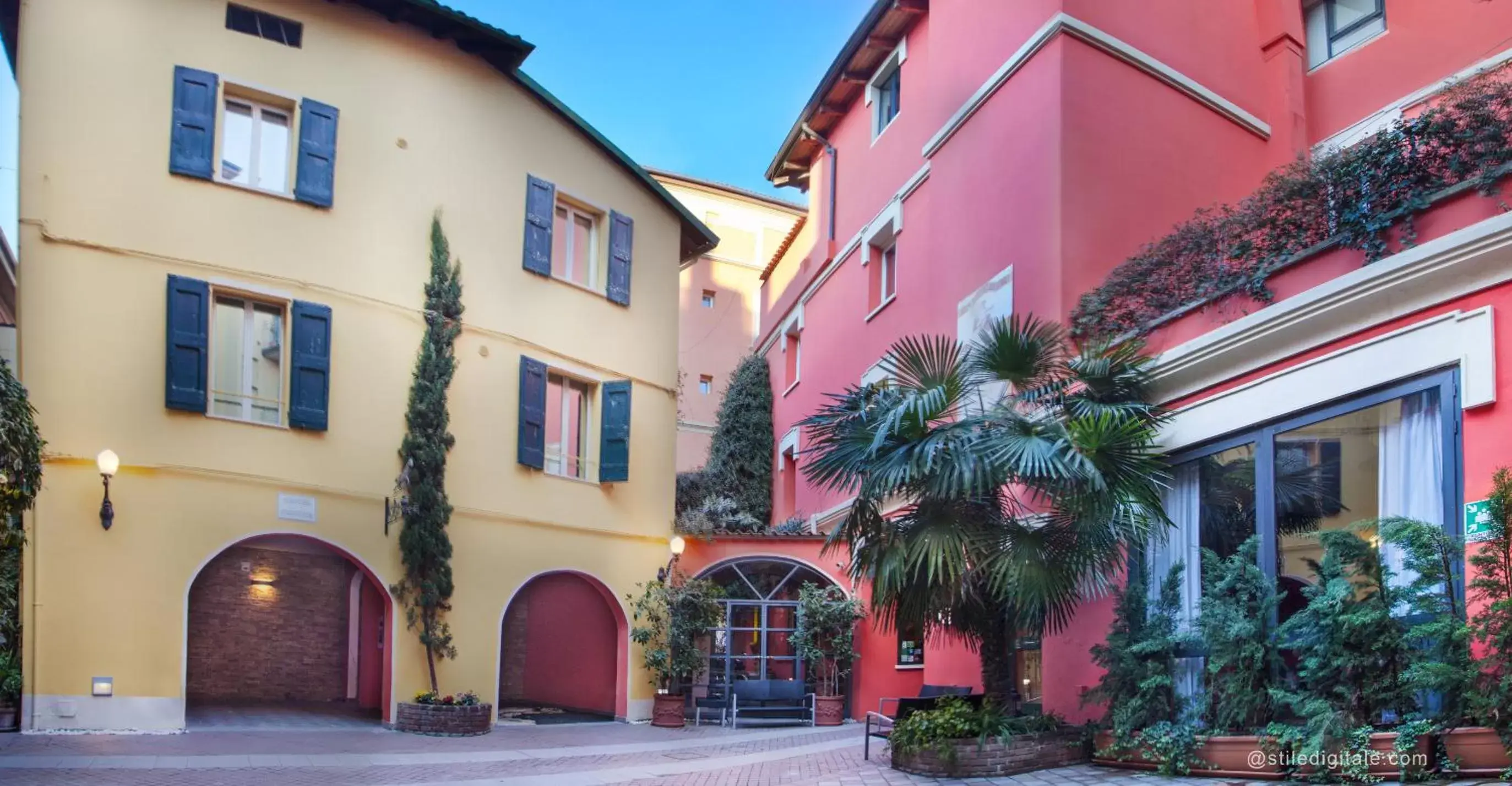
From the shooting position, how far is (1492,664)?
7227 mm

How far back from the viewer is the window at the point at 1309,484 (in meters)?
8.38

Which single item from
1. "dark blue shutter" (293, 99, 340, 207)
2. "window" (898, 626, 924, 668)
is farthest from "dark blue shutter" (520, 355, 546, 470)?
"window" (898, 626, 924, 668)

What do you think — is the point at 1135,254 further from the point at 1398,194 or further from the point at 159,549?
the point at 159,549

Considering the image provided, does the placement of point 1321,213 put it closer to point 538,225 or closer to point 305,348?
point 538,225

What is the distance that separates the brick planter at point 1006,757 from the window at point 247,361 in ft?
25.8

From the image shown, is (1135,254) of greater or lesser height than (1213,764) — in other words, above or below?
above

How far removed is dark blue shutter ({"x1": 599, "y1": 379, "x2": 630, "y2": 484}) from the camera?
16.7 m

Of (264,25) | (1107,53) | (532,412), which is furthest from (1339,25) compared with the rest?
(264,25)

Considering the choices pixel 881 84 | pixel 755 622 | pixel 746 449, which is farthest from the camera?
pixel 746 449

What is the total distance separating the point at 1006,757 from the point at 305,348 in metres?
8.51

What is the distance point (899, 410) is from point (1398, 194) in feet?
13.1

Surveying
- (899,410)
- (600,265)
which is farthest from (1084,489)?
(600,265)

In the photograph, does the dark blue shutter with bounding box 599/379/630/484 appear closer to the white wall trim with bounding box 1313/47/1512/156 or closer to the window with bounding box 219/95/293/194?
the window with bounding box 219/95/293/194

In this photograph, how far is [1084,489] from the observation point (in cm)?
971
